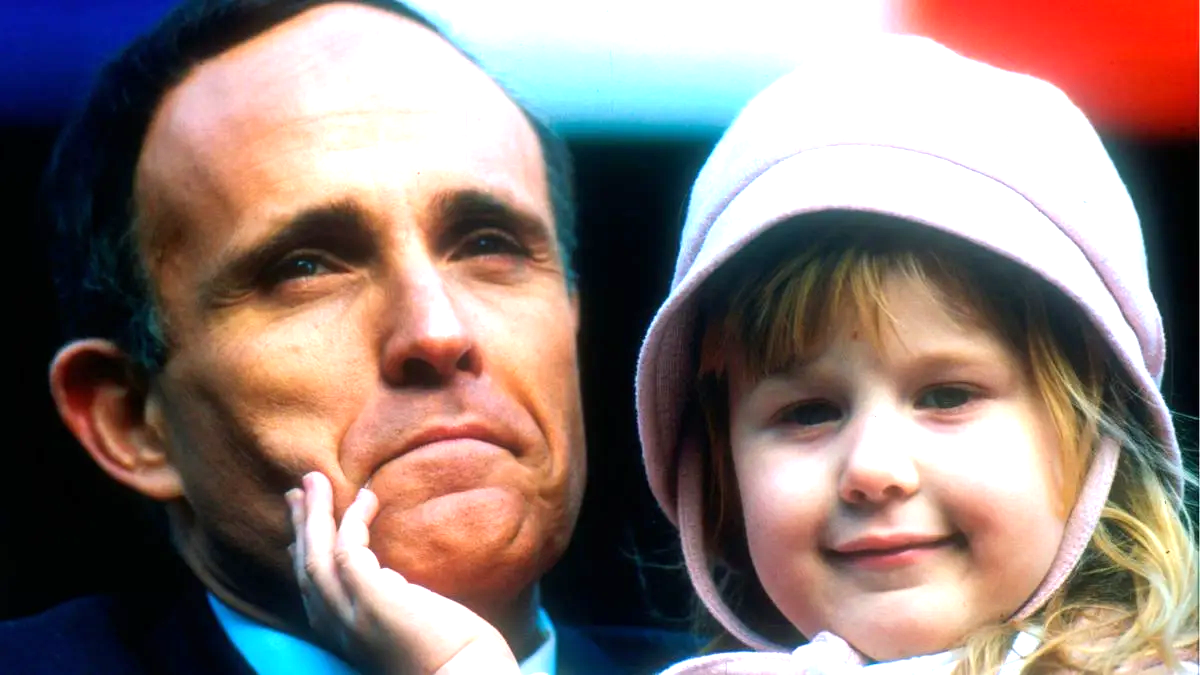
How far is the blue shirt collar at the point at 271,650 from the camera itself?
1436mm

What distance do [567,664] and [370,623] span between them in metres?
0.28

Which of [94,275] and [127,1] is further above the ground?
[127,1]

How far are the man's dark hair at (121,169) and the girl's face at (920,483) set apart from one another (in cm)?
55

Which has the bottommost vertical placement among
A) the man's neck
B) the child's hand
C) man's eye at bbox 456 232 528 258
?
the man's neck

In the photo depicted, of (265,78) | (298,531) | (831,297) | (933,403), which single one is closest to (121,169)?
(265,78)

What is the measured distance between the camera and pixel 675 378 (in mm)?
1477

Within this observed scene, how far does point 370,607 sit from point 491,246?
373 mm

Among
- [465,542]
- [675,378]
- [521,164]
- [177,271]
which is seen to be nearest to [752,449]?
[675,378]

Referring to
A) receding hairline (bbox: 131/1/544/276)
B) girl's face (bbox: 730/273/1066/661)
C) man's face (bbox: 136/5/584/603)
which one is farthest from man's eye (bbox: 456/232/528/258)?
girl's face (bbox: 730/273/1066/661)

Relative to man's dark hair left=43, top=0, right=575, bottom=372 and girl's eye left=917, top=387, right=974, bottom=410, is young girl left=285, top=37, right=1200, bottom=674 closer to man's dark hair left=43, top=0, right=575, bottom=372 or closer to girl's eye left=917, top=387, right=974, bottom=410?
girl's eye left=917, top=387, right=974, bottom=410

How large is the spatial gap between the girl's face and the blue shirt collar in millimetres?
321

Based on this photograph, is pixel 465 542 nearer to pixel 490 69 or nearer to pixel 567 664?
pixel 567 664

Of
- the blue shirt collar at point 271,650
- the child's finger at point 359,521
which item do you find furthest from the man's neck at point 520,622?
the child's finger at point 359,521

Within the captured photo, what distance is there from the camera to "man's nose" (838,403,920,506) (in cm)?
127
